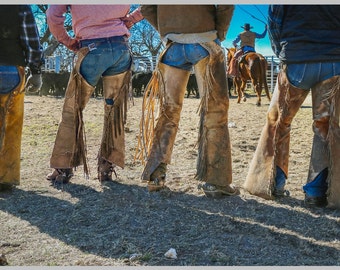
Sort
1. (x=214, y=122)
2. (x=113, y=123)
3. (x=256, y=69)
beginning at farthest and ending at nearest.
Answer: (x=256, y=69) → (x=113, y=123) → (x=214, y=122)

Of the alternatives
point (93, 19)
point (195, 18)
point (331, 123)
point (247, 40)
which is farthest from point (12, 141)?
point (247, 40)

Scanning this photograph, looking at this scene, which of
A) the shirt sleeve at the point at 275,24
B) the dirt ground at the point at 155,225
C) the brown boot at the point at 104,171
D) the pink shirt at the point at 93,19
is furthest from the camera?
the brown boot at the point at 104,171

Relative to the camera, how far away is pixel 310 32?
366 centimetres

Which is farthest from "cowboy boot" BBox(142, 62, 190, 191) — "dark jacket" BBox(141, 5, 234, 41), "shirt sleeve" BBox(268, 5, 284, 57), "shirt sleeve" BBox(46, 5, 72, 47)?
"shirt sleeve" BBox(46, 5, 72, 47)

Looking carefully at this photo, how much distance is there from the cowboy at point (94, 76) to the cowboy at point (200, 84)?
0.35 meters

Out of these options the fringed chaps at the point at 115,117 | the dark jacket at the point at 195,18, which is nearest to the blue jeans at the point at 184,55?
the dark jacket at the point at 195,18

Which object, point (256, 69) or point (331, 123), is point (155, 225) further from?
point (256, 69)

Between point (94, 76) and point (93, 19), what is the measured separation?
45 cm

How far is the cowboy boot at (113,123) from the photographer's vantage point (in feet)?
14.5

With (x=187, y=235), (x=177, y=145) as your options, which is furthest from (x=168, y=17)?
(x=177, y=145)

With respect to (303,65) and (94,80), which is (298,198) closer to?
(303,65)

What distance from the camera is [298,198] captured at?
4.04m

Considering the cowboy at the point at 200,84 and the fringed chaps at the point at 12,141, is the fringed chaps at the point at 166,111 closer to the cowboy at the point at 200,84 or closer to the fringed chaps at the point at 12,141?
the cowboy at the point at 200,84

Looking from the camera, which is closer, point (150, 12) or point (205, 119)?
point (205, 119)
